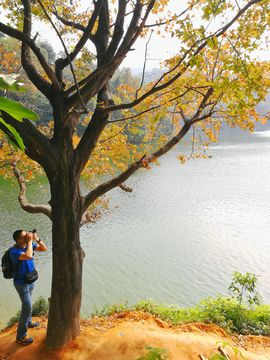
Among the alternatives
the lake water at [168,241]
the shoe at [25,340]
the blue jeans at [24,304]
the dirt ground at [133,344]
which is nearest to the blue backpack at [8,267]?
the blue jeans at [24,304]

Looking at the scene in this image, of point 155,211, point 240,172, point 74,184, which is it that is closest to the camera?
point 74,184

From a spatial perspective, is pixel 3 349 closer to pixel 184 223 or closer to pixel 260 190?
pixel 184 223

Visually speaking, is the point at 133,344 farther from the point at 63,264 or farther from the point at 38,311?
the point at 38,311

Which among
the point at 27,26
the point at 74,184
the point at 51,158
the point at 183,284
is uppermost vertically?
the point at 27,26

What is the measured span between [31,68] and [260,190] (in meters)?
14.0

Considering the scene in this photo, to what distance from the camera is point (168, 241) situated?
29.1 feet

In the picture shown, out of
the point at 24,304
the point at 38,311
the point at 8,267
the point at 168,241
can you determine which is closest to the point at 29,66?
the point at 8,267

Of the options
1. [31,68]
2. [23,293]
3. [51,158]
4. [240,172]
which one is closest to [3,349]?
[23,293]

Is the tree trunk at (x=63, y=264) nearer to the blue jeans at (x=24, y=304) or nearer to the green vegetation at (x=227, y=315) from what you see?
the blue jeans at (x=24, y=304)

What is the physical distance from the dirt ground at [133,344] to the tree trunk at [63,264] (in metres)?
0.18

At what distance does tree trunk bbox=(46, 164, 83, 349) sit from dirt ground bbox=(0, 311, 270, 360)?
0.60 ft

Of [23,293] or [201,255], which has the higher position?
[23,293]

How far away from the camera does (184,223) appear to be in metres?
10.3

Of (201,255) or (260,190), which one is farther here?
(260,190)
